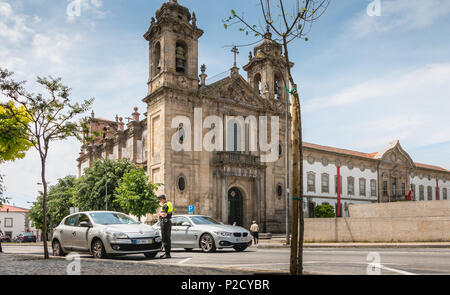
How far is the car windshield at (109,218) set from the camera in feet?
42.5

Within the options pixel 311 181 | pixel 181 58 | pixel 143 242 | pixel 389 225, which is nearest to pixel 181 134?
pixel 181 58

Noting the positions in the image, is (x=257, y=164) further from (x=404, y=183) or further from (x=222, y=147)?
(x=404, y=183)

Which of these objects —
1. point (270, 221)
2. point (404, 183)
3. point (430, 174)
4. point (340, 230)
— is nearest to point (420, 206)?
point (340, 230)

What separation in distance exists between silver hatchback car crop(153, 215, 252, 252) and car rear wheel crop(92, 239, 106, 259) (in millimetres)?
3569

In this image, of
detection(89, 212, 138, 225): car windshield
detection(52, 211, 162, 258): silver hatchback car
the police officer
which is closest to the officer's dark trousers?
the police officer

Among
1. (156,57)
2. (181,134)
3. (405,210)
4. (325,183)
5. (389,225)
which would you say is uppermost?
(156,57)

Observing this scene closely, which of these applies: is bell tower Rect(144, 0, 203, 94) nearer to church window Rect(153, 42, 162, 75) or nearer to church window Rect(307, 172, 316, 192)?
church window Rect(153, 42, 162, 75)

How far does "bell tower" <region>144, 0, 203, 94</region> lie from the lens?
35.1m

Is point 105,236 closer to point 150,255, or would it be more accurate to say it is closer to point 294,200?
point 150,255

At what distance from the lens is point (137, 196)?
3016 centimetres

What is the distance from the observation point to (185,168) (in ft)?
113

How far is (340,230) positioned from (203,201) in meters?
16.2

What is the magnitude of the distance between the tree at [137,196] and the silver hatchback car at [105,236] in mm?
16573

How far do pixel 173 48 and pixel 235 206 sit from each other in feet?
45.9
